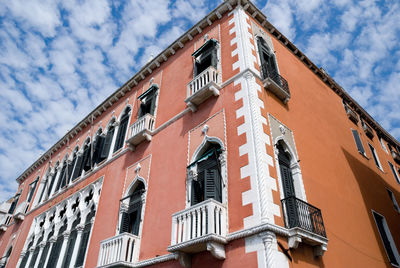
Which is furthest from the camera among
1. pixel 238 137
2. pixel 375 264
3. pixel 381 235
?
pixel 381 235

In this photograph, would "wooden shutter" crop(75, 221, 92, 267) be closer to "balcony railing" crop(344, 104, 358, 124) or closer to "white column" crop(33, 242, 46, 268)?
"white column" crop(33, 242, 46, 268)

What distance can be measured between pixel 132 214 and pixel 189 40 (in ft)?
24.7

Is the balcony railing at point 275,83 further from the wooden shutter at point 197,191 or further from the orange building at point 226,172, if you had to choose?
the wooden shutter at point 197,191

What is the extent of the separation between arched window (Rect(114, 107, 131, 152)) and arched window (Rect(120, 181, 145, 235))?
11.3 feet

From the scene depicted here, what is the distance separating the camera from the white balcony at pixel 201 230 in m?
6.78

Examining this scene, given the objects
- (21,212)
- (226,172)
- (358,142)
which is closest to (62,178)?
(21,212)

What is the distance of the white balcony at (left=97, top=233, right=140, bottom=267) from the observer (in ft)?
29.2

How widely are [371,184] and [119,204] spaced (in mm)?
10258

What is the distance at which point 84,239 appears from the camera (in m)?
12.1

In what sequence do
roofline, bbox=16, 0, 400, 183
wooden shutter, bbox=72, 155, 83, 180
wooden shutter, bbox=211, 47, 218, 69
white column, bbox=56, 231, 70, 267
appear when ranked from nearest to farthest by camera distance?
wooden shutter, bbox=211, 47, 218, 69 < roofline, bbox=16, 0, 400, 183 < white column, bbox=56, 231, 70, 267 < wooden shutter, bbox=72, 155, 83, 180

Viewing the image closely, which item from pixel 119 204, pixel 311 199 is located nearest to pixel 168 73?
pixel 119 204

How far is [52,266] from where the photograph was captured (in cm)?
1279

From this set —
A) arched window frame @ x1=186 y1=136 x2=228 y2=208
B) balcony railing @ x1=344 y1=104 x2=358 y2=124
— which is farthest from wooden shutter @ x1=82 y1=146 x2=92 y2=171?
balcony railing @ x1=344 y1=104 x2=358 y2=124

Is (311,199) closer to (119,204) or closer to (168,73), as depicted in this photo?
(119,204)
